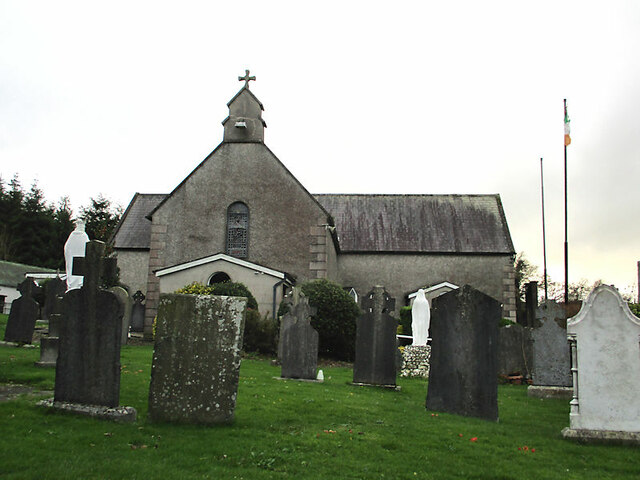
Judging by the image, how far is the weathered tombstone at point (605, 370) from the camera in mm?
6770

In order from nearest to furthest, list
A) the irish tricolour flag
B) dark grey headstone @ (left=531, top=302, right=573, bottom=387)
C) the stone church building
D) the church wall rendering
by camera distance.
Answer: dark grey headstone @ (left=531, top=302, right=573, bottom=387) < the irish tricolour flag < the stone church building < the church wall rendering

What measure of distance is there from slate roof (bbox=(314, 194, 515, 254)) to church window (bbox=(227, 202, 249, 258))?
6.99m

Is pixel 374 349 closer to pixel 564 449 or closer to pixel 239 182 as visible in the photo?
pixel 564 449

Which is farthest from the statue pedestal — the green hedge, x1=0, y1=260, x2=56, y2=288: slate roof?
x1=0, y1=260, x2=56, y2=288: slate roof

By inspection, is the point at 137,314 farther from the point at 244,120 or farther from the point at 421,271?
the point at 421,271

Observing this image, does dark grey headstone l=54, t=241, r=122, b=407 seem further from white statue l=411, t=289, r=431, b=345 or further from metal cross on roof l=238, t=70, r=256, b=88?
metal cross on roof l=238, t=70, r=256, b=88

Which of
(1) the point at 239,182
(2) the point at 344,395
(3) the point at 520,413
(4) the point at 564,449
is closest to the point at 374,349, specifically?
(2) the point at 344,395

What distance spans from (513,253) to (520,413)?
21.6 meters

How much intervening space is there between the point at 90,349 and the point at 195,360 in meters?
1.27

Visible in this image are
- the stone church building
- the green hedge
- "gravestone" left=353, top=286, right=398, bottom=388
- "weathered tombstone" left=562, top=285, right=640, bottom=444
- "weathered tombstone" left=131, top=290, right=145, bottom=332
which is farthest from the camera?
"weathered tombstone" left=131, top=290, right=145, bottom=332

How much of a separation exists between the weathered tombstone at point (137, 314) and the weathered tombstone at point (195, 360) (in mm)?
19981

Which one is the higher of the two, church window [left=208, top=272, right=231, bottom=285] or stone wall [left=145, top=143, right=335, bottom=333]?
stone wall [left=145, top=143, right=335, bottom=333]

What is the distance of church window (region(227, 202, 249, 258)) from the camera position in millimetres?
24812

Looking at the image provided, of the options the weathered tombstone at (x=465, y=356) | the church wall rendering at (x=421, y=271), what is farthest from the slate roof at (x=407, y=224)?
the weathered tombstone at (x=465, y=356)
